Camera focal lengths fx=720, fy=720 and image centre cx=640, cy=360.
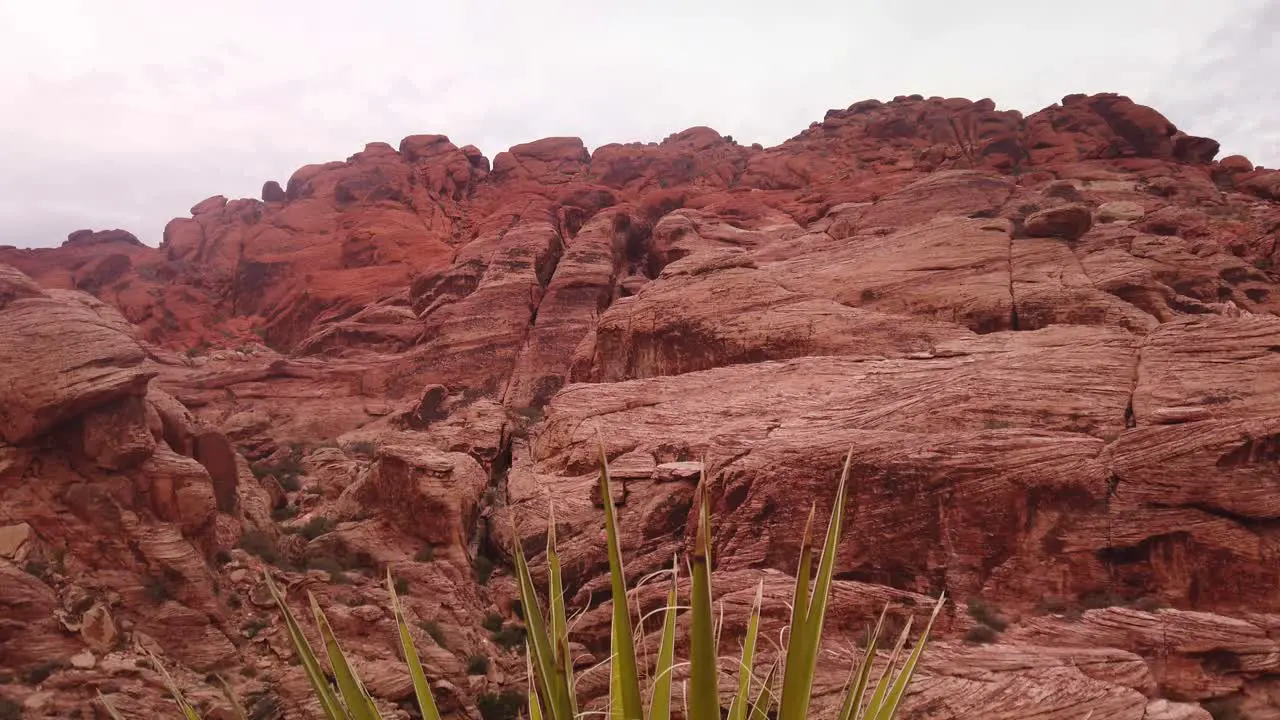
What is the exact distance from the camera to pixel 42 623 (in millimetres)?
9227

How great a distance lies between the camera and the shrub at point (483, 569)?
13352mm

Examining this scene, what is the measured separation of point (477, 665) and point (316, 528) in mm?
4601

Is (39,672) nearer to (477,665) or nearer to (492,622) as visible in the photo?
(477,665)

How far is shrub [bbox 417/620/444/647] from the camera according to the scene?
1112 centimetres

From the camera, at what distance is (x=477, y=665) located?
11070 mm

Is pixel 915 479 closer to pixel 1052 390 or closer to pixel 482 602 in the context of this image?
pixel 1052 390

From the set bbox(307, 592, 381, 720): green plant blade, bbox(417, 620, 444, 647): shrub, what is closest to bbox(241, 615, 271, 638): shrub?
bbox(417, 620, 444, 647): shrub

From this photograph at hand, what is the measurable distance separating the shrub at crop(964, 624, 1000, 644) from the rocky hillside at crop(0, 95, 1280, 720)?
6 cm

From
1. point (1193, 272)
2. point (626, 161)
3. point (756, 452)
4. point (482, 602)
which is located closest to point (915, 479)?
point (756, 452)

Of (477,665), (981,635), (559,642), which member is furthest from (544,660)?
(477,665)

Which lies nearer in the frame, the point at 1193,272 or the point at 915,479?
the point at 915,479

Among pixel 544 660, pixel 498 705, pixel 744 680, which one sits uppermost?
pixel 544 660

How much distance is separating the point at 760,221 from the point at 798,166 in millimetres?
11609

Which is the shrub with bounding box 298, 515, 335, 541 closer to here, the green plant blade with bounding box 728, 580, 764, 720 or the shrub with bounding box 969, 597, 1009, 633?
the shrub with bounding box 969, 597, 1009, 633
